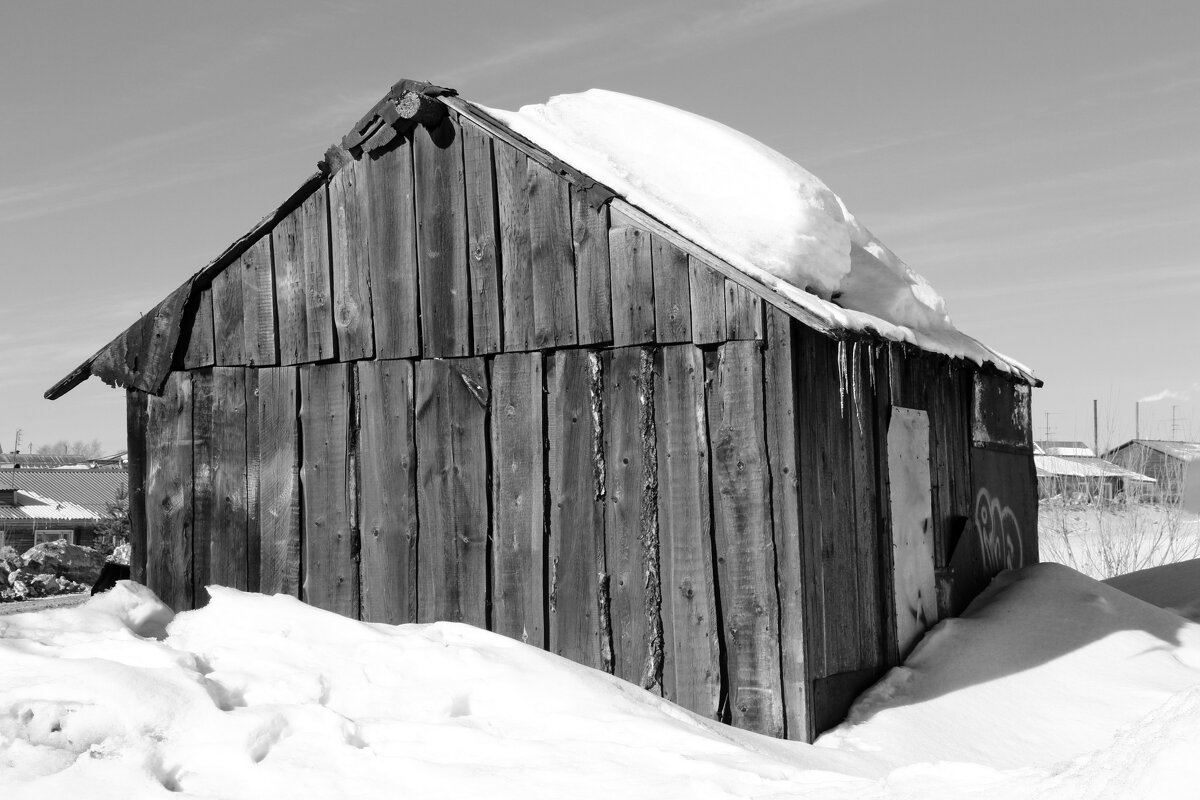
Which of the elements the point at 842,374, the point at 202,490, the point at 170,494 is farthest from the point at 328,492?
the point at 842,374

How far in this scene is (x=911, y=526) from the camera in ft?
27.7

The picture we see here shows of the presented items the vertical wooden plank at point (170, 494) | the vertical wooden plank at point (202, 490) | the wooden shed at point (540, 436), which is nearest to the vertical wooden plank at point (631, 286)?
the wooden shed at point (540, 436)

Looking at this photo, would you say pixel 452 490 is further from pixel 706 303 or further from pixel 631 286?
pixel 706 303

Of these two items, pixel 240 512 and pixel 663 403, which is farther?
pixel 240 512

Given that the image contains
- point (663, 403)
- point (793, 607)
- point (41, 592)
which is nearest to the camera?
point (793, 607)

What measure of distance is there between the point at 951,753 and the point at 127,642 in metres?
4.63

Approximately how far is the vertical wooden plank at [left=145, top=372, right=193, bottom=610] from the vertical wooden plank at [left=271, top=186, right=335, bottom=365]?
1021 millimetres

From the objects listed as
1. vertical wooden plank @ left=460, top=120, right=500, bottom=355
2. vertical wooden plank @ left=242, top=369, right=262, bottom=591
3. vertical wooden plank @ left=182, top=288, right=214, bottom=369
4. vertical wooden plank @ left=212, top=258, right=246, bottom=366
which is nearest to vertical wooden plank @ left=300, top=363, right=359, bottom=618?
vertical wooden plank @ left=242, top=369, right=262, bottom=591

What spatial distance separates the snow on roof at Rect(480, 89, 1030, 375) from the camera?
7531mm

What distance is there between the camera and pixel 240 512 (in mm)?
8781

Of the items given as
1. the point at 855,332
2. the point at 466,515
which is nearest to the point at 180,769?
the point at 466,515

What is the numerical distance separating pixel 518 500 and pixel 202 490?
2819 millimetres

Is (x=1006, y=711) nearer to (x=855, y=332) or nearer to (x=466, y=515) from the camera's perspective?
(x=855, y=332)

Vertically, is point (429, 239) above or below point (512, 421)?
above
